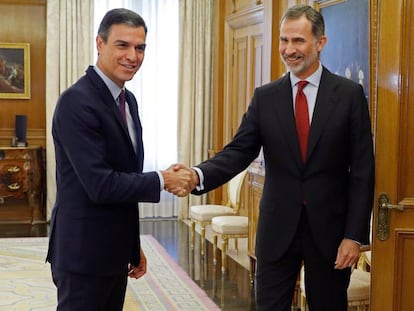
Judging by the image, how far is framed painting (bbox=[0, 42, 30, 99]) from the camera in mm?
7789

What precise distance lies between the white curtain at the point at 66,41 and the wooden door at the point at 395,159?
544 cm

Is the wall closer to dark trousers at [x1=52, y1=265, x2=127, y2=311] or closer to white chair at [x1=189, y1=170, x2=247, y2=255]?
white chair at [x1=189, y1=170, x2=247, y2=255]

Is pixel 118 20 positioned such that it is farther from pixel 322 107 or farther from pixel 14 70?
→ pixel 14 70

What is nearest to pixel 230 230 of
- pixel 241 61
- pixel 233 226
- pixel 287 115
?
pixel 233 226

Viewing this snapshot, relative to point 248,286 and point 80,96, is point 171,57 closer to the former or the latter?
point 248,286

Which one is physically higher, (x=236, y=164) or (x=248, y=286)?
(x=236, y=164)

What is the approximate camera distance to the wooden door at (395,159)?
273 centimetres

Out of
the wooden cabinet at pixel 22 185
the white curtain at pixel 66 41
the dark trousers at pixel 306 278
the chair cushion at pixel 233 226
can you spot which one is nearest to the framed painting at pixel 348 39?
the chair cushion at pixel 233 226

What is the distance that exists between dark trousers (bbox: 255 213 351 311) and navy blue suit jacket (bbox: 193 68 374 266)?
4 cm

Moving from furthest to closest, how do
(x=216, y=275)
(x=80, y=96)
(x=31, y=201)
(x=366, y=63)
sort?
(x=31, y=201), (x=216, y=275), (x=366, y=63), (x=80, y=96)

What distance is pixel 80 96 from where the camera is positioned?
84.5 inches

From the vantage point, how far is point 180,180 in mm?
2818

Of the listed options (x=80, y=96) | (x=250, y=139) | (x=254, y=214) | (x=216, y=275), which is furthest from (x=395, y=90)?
(x=216, y=275)

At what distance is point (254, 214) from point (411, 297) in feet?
7.54
